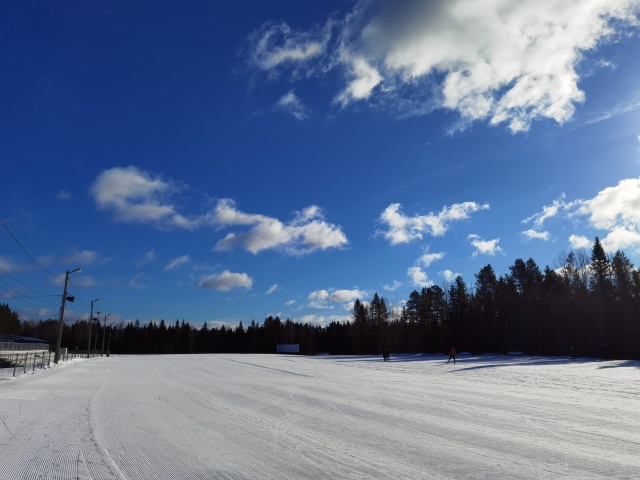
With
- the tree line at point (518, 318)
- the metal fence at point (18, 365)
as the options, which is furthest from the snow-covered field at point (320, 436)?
the tree line at point (518, 318)

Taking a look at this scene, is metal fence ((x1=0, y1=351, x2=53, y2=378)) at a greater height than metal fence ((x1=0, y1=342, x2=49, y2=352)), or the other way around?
metal fence ((x1=0, y1=342, x2=49, y2=352))

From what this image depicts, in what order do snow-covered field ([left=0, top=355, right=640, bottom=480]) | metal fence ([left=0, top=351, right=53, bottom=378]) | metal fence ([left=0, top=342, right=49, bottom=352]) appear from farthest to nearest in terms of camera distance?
metal fence ([left=0, top=342, right=49, bottom=352]) → metal fence ([left=0, top=351, right=53, bottom=378]) → snow-covered field ([left=0, top=355, right=640, bottom=480])

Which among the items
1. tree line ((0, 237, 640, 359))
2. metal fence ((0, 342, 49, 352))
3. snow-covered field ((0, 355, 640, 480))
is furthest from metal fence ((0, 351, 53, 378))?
tree line ((0, 237, 640, 359))

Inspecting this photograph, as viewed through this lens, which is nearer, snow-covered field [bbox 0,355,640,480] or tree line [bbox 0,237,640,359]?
snow-covered field [bbox 0,355,640,480]

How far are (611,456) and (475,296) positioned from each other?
99292 millimetres

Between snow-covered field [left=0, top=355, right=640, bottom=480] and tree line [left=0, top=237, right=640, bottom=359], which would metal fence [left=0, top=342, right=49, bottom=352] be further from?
tree line [left=0, top=237, right=640, bottom=359]

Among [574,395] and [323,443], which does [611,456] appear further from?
[574,395]

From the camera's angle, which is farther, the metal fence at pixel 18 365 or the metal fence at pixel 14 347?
the metal fence at pixel 14 347

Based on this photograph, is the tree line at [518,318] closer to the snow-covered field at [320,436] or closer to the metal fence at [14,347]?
the snow-covered field at [320,436]

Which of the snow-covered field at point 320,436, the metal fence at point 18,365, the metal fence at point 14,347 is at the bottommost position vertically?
the metal fence at point 18,365

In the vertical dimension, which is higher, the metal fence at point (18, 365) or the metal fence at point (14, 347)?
the metal fence at point (14, 347)

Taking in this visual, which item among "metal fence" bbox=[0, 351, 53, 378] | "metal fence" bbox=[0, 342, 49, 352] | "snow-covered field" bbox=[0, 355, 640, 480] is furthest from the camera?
"metal fence" bbox=[0, 342, 49, 352]

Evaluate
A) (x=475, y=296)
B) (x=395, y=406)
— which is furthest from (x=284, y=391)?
(x=475, y=296)

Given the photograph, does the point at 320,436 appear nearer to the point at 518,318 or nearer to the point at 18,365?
the point at 18,365
